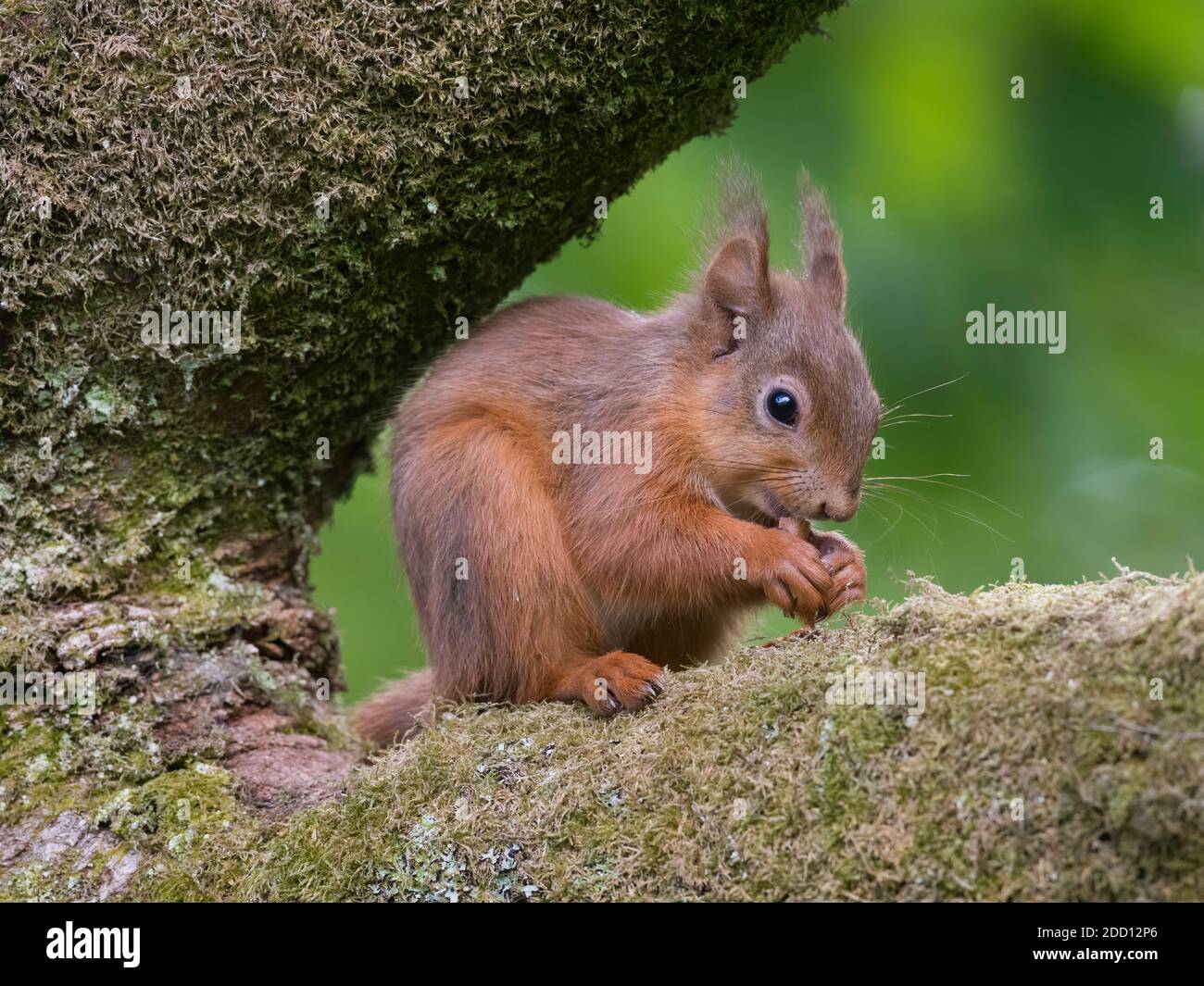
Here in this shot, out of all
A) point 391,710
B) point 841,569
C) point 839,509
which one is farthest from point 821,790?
point 391,710

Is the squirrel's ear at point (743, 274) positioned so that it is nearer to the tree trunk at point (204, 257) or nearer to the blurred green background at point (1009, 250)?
the tree trunk at point (204, 257)

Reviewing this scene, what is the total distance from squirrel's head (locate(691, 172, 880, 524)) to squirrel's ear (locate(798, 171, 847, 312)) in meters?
0.09

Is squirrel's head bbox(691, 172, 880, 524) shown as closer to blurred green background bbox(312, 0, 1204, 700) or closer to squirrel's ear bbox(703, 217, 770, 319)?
squirrel's ear bbox(703, 217, 770, 319)

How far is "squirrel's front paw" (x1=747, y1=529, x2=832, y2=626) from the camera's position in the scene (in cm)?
357

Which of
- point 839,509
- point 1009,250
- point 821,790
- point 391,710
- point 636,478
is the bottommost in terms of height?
point 391,710

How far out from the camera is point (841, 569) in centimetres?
380

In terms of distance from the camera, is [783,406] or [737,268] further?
[737,268]

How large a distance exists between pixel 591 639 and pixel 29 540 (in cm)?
186

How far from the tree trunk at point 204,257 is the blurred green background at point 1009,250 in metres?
1.23

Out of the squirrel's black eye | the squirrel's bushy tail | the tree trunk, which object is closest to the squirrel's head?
the squirrel's black eye

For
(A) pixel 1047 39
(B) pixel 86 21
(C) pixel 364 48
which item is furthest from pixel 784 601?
(A) pixel 1047 39

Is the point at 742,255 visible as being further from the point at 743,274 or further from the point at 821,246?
the point at 821,246

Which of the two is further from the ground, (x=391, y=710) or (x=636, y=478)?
(x=636, y=478)

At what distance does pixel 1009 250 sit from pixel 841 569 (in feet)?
7.34
